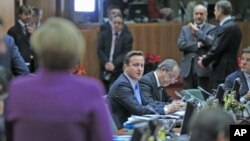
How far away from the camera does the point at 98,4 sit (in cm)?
1165

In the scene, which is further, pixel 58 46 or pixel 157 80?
pixel 157 80

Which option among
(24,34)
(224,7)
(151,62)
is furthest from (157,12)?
(24,34)

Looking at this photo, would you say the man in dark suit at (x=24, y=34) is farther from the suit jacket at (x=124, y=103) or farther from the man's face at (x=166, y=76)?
the suit jacket at (x=124, y=103)

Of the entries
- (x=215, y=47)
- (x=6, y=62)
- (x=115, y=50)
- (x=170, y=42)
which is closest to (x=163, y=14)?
(x=170, y=42)

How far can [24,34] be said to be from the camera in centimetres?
736

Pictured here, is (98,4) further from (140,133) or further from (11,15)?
(140,133)

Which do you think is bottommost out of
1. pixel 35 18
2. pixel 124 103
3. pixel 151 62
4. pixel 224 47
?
pixel 151 62

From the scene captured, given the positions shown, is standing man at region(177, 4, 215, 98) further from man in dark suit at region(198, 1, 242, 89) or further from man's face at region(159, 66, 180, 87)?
man's face at region(159, 66, 180, 87)

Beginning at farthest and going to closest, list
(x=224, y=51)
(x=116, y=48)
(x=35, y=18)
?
1. (x=116, y=48)
2. (x=35, y=18)
3. (x=224, y=51)

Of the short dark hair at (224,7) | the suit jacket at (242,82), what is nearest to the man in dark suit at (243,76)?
the suit jacket at (242,82)

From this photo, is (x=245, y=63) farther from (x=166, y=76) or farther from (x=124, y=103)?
(x=124, y=103)

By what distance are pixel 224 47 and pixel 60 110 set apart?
202 inches

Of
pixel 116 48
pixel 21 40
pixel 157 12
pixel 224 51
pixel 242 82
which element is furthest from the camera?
pixel 157 12

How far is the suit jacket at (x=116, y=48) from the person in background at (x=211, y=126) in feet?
19.7
